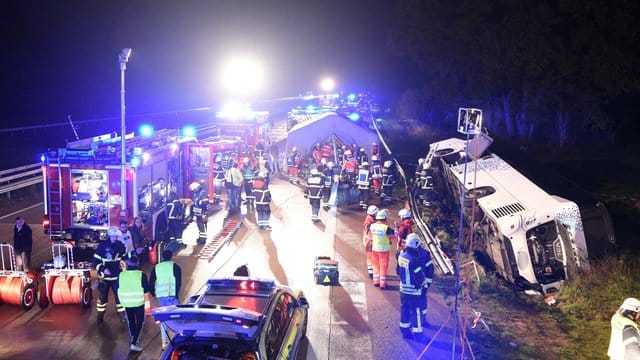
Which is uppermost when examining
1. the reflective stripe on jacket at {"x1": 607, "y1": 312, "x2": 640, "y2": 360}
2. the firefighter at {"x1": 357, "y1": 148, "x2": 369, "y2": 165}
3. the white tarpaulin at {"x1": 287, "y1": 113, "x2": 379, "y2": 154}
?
the white tarpaulin at {"x1": 287, "y1": 113, "x2": 379, "y2": 154}

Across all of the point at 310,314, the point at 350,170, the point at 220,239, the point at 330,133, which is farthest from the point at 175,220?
the point at 330,133

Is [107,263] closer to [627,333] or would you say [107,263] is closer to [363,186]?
[627,333]

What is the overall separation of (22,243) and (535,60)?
25255 mm

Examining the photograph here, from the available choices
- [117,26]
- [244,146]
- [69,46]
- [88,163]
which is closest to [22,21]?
[69,46]

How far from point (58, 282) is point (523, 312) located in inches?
315

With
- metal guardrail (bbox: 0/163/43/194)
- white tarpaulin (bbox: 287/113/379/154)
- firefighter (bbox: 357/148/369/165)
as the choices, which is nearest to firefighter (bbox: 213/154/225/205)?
white tarpaulin (bbox: 287/113/379/154)

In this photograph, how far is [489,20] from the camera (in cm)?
3350

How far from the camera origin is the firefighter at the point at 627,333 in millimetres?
6367

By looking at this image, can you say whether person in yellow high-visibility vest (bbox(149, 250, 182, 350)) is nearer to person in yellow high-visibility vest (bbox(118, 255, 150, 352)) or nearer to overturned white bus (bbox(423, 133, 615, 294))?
person in yellow high-visibility vest (bbox(118, 255, 150, 352))

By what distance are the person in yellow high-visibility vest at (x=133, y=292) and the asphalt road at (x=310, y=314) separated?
46 centimetres

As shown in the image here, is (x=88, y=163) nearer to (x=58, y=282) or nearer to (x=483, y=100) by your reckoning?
(x=58, y=282)

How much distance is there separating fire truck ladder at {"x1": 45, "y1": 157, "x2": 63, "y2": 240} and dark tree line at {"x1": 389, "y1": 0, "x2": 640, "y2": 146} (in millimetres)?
23320

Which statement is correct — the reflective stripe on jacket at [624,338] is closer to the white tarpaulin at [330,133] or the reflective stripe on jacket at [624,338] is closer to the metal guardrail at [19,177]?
the metal guardrail at [19,177]

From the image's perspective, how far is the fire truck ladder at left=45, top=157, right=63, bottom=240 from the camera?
12.0 meters
